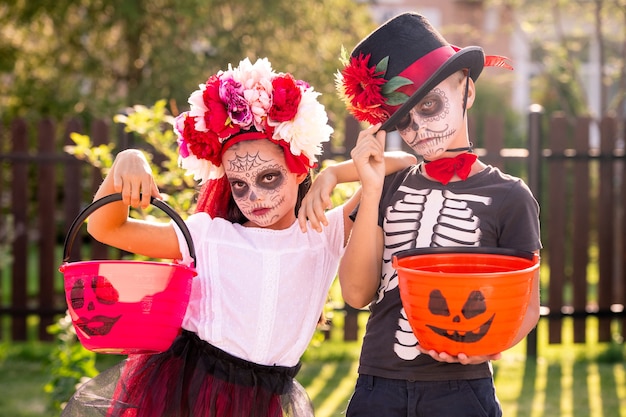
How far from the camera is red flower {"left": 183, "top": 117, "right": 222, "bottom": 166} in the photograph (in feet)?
8.62

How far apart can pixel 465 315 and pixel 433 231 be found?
465 millimetres

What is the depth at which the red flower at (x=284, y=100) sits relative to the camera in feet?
8.55

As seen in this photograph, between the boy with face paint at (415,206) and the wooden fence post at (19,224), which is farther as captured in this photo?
the wooden fence post at (19,224)

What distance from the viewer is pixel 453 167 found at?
2.51 meters

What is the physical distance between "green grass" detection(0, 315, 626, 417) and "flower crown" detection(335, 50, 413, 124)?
2.82 m

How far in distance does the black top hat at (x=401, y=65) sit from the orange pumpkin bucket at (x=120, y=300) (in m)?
0.73

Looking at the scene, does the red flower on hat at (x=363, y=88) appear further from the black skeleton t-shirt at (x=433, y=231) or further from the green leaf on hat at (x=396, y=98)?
the black skeleton t-shirt at (x=433, y=231)

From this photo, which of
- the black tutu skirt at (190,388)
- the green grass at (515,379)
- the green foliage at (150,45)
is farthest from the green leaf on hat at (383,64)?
the green foliage at (150,45)

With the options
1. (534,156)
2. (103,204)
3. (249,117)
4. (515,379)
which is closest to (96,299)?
(103,204)

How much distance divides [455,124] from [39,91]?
31.3 ft

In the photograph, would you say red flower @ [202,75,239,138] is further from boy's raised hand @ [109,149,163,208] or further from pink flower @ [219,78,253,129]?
boy's raised hand @ [109,149,163,208]

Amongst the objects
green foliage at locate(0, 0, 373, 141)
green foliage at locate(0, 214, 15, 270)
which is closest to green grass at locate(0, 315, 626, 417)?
green foliage at locate(0, 214, 15, 270)

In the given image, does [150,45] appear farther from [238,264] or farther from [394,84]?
[394,84]

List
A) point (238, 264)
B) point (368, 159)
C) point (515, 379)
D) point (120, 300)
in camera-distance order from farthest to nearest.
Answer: point (515, 379) < point (238, 264) < point (368, 159) < point (120, 300)
